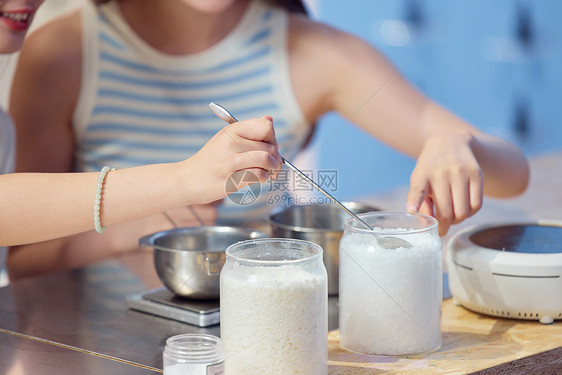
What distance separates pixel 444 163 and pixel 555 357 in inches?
11.3

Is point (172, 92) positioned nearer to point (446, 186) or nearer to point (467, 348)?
point (446, 186)

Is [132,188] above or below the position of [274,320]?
above

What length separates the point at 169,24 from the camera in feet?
5.47

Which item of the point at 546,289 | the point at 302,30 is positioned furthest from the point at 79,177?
the point at 302,30

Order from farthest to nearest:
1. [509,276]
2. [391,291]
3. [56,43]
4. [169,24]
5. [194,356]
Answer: [169,24] → [56,43] → [509,276] → [391,291] → [194,356]

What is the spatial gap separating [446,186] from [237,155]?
33cm

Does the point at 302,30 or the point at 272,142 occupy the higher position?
the point at 302,30

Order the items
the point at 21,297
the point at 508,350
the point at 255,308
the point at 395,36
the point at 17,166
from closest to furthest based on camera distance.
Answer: the point at 255,308
the point at 508,350
the point at 21,297
the point at 17,166
the point at 395,36

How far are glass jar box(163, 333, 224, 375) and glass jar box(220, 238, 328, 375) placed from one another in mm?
35

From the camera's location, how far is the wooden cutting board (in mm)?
808

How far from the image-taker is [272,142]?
0.82 metres

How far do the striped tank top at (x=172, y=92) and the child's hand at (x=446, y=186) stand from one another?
0.63 meters

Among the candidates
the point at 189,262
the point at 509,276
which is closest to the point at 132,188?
the point at 189,262

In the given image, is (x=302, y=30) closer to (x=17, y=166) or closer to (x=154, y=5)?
(x=154, y=5)
